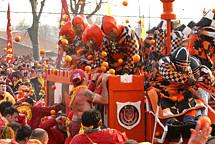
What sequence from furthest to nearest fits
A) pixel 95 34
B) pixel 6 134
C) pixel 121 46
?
pixel 121 46, pixel 95 34, pixel 6 134

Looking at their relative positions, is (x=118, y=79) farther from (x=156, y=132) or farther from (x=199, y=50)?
(x=199, y=50)

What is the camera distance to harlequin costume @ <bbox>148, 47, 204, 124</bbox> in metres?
6.22

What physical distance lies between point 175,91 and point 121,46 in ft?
5.26

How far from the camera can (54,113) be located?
312 inches

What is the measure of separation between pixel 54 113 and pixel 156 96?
2.12 meters

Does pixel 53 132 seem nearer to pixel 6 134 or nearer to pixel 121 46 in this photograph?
pixel 121 46

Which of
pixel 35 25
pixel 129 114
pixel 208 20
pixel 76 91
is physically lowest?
pixel 129 114

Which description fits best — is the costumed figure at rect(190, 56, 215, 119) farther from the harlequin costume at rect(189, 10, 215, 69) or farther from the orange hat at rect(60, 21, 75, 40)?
the orange hat at rect(60, 21, 75, 40)

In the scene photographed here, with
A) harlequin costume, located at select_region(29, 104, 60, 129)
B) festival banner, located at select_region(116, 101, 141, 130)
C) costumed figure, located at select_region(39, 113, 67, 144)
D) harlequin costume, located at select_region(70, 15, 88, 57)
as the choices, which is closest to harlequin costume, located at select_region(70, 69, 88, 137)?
costumed figure, located at select_region(39, 113, 67, 144)

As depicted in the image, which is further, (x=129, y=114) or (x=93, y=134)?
(x=129, y=114)

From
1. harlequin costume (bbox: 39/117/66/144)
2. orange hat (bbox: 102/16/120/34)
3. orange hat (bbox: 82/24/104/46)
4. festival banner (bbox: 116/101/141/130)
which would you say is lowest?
harlequin costume (bbox: 39/117/66/144)

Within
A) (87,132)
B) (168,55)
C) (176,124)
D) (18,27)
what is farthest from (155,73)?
(18,27)

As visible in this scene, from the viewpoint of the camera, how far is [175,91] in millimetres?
6387

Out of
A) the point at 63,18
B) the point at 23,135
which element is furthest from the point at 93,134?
the point at 63,18
